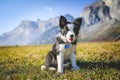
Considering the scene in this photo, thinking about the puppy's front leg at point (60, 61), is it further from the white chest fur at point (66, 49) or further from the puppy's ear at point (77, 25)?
the puppy's ear at point (77, 25)

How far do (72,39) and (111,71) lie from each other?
8.84 ft

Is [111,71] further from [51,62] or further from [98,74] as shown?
[51,62]

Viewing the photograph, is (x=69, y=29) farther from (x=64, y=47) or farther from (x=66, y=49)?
(x=66, y=49)

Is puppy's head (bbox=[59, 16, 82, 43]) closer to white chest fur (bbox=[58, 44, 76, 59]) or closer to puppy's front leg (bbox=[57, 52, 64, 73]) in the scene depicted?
white chest fur (bbox=[58, 44, 76, 59])

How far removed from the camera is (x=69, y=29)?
37.4ft

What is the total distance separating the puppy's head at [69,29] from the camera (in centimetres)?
1138

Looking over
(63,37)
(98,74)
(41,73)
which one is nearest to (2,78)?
(41,73)

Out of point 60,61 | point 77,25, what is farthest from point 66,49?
point 77,25

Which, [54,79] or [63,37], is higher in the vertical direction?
[63,37]

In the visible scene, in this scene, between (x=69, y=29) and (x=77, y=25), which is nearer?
(x=69, y=29)

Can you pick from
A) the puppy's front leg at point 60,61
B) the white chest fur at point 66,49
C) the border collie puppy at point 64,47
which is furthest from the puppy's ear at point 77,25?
the puppy's front leg at point 60,61

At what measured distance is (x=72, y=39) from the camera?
11.6 meters

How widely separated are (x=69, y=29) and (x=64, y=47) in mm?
1156

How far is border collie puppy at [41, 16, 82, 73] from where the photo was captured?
1152cm
